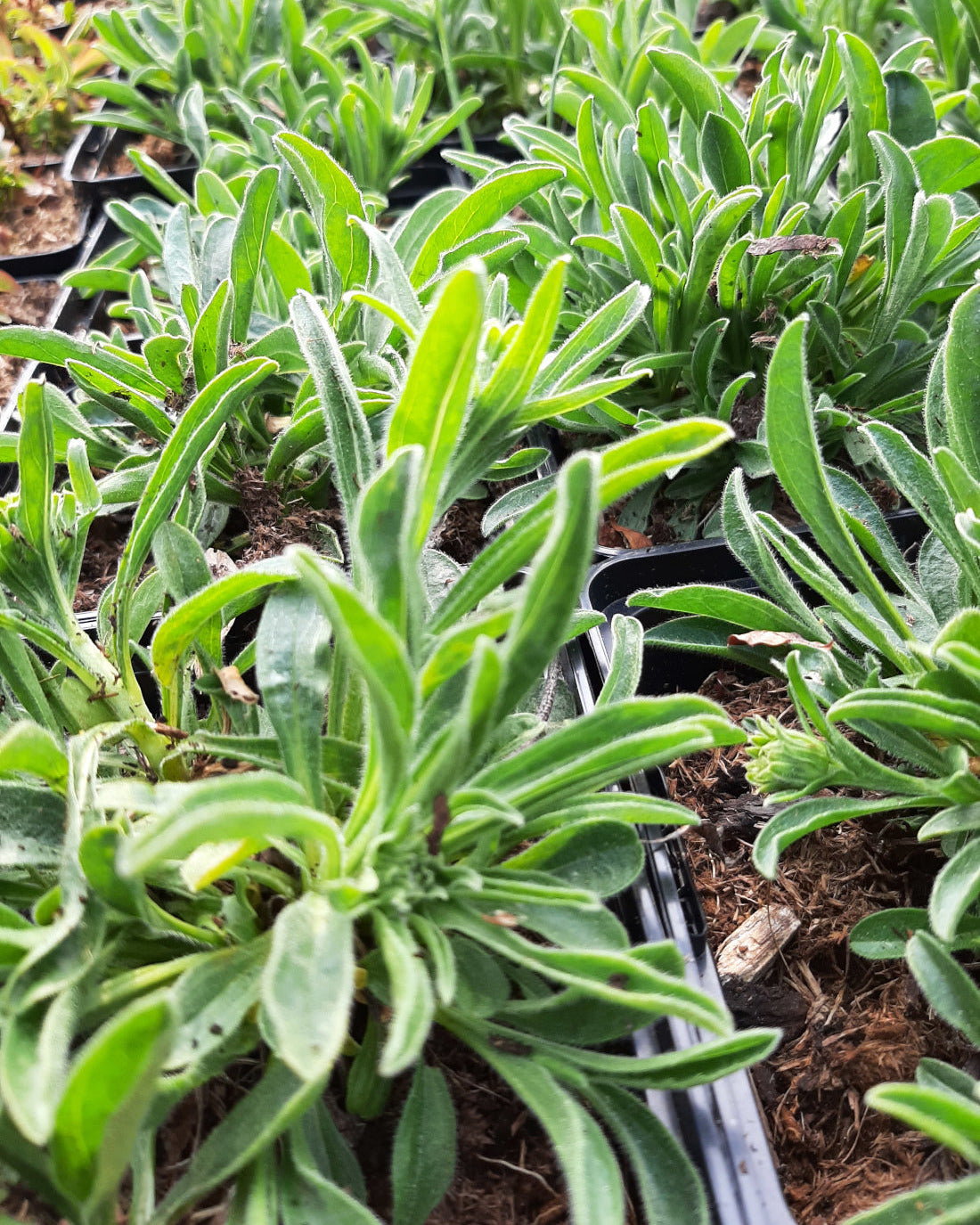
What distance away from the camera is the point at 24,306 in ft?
6.41

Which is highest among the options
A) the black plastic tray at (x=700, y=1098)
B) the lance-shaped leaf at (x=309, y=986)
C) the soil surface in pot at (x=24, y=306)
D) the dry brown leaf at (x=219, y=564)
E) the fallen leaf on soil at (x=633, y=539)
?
the lance-shaped leaf at (x=309, y=986)

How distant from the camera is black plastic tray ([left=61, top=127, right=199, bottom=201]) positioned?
86.7 inches

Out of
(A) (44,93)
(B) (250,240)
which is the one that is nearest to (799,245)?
(B) (250,240)

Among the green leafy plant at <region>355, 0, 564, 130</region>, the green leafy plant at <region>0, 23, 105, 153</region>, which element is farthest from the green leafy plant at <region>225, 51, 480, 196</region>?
the green leafy plant at <region>0, 23, 105, 153</region>

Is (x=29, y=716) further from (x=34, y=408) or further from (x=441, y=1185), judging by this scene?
(x=441, y=1185)

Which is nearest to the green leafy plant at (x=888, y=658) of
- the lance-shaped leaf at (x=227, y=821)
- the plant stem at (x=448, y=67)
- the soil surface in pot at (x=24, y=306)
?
the lance-shaped leaf at (x=227, y=821)

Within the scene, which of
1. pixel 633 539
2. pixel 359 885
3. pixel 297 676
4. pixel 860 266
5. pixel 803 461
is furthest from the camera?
pixel 860 266

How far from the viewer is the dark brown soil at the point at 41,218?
2141mm

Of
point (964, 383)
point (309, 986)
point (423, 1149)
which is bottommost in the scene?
point (423, 1149)

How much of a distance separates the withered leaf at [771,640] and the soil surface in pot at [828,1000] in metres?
0.13

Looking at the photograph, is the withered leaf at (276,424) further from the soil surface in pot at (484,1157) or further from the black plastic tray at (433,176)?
the black plastic tray at (433,176)

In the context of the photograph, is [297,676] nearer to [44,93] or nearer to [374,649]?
[374,649]

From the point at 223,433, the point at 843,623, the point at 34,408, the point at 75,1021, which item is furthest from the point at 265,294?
the point at 75,1021

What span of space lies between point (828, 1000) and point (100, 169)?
247cm
